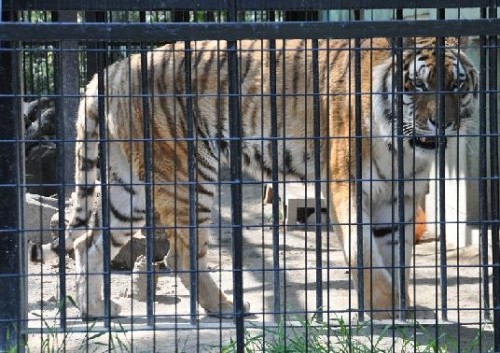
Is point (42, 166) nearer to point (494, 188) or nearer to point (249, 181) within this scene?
point (249, 181)

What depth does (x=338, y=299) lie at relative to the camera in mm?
6688

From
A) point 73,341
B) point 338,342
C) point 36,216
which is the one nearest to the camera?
point 338,342

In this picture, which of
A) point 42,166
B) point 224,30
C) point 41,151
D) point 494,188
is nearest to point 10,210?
point 224,30

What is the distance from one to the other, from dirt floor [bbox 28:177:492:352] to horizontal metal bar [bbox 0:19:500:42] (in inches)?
30.0

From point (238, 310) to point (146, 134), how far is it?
113 centimetres

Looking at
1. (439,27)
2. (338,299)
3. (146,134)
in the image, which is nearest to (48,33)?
(146,134)

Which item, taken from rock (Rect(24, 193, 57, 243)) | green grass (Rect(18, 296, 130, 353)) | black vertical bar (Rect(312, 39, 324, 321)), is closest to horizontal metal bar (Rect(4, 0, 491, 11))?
black vertical bar (Rect(312, 39, 324, 321))

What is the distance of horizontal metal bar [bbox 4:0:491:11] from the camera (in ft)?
15.0

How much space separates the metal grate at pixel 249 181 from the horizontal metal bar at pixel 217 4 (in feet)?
0.04

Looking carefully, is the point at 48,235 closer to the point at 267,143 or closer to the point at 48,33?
the point at 267,143

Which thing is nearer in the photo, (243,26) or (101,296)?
(243,26)

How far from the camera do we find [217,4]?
16.1 ft

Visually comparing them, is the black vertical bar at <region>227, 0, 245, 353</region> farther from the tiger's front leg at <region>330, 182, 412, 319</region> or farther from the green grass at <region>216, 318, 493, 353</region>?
the tiger's front leg at <region>330, 182, 412, 319</region>

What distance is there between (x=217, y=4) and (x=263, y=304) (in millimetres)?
1575
